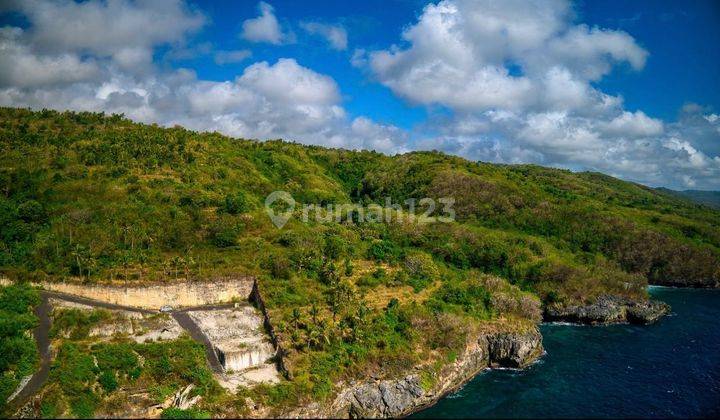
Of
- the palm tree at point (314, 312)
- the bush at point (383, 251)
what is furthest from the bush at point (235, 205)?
the palm tree at point (314, 312)

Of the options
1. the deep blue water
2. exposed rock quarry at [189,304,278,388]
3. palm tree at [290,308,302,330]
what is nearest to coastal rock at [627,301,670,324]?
the deep blue water

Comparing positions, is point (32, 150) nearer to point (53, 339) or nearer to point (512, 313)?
point (53, 339)

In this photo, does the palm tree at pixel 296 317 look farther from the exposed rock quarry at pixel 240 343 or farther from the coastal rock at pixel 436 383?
the coastal rock at pixel 436 383

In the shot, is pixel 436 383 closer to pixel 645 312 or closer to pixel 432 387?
pixel 432 387

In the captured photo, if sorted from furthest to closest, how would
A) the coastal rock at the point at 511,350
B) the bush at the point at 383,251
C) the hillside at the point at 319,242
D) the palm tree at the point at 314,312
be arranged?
the bush at the point at 383,251
the coastal rock at the point at 511,350
the hillside at the point at 319,242
the palm tree at the point at 314,312

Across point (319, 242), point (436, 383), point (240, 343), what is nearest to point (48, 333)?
point (240, 343)

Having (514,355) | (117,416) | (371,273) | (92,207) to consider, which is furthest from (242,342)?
(92,207)
